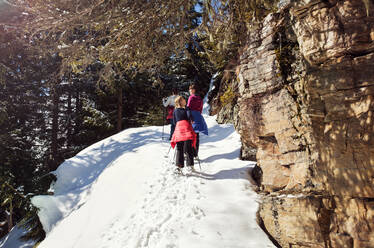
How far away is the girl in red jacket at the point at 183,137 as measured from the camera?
515 centimetres

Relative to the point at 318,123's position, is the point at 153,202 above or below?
below

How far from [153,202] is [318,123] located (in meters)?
3.38

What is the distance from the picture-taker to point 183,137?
5.12 metres

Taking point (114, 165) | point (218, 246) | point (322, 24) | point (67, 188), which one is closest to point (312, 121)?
point (322, 24)

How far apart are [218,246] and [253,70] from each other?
3116mm

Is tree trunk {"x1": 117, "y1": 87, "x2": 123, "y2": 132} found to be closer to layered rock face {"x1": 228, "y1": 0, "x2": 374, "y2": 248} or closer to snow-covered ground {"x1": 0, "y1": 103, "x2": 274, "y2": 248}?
snow-covered ground {"x1": 0, "y1": 103, "x2": 274, "y2": 248}

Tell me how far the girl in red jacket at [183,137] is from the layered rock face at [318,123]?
1.72 meters

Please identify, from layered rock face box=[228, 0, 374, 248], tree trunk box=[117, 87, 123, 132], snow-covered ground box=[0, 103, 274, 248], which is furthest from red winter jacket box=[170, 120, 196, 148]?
tree trunk box=[117, 87, 123, 132]

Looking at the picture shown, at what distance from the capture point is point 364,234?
2465mm

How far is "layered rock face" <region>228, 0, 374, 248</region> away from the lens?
8.13 feet

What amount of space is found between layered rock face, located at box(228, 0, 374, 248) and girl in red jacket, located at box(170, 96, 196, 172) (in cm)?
172

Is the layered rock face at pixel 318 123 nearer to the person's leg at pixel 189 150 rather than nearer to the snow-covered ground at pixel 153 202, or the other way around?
the snow-covered ground at pixel 153 202

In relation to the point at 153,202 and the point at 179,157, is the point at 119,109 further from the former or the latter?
the point at 153,202

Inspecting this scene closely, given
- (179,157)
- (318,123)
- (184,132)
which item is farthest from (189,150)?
(318,123)
